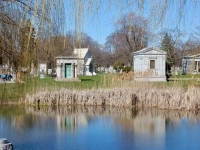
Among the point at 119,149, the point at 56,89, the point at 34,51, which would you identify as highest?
A: the point at 34,51

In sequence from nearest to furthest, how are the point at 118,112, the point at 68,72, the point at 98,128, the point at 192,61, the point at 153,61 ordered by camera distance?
1. the point at 192,61
2. the point at 98,128
3. the point at 118,112
4. the point at 153,61
5. the point at 68,72

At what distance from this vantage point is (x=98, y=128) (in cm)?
744

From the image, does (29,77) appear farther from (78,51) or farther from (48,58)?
(78,51)

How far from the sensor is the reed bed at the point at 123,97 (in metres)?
9.86

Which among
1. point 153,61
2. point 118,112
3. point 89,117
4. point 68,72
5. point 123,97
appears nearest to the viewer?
point 89,117

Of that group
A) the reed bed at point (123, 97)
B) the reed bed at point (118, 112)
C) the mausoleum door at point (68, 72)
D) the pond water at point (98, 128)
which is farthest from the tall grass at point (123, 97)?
the mausoleum door at point (68, 72)

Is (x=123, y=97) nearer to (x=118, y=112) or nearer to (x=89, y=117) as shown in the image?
(x=118, y=112)

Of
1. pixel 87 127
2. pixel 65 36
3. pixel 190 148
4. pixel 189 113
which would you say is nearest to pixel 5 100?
pixel 65 36

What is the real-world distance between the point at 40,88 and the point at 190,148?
6896mm

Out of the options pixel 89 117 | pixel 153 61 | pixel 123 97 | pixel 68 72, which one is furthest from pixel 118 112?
pixel 68 72

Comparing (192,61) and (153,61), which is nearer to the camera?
(192,61)

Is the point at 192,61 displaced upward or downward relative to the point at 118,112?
upward

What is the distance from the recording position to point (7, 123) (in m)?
7.77

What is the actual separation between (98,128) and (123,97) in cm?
330
